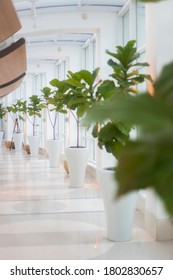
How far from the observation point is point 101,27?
273 inches

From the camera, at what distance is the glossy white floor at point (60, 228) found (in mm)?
3178

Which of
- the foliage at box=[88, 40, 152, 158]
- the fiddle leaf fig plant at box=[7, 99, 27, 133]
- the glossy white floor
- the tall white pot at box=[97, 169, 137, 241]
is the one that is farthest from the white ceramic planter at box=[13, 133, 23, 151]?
the tall white pot at box=[97, 169, 137, 241]

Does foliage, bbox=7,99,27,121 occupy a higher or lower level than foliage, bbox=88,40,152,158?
higher

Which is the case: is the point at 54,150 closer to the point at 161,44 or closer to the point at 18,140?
the point at 161,44

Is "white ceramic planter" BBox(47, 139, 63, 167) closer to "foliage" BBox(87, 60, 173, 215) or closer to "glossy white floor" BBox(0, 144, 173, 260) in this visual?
"glossy white floor" BBox(0, 144, 173, 260)

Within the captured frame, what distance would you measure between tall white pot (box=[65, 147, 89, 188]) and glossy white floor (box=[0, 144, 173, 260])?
192 millimetres

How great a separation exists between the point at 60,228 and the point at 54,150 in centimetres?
530

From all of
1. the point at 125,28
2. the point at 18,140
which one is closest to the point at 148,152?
the point at 125,28

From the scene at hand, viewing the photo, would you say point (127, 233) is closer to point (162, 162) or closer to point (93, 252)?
point (93, 252)

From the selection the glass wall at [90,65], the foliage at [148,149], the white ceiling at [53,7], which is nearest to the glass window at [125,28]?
the white ceiling at [53,7]

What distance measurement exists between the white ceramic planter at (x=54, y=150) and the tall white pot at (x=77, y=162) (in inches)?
105

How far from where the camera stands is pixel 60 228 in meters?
3.94

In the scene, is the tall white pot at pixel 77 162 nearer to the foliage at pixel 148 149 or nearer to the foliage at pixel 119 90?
the foliage at pixel 119 90

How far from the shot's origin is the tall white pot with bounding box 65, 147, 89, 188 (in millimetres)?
6285
